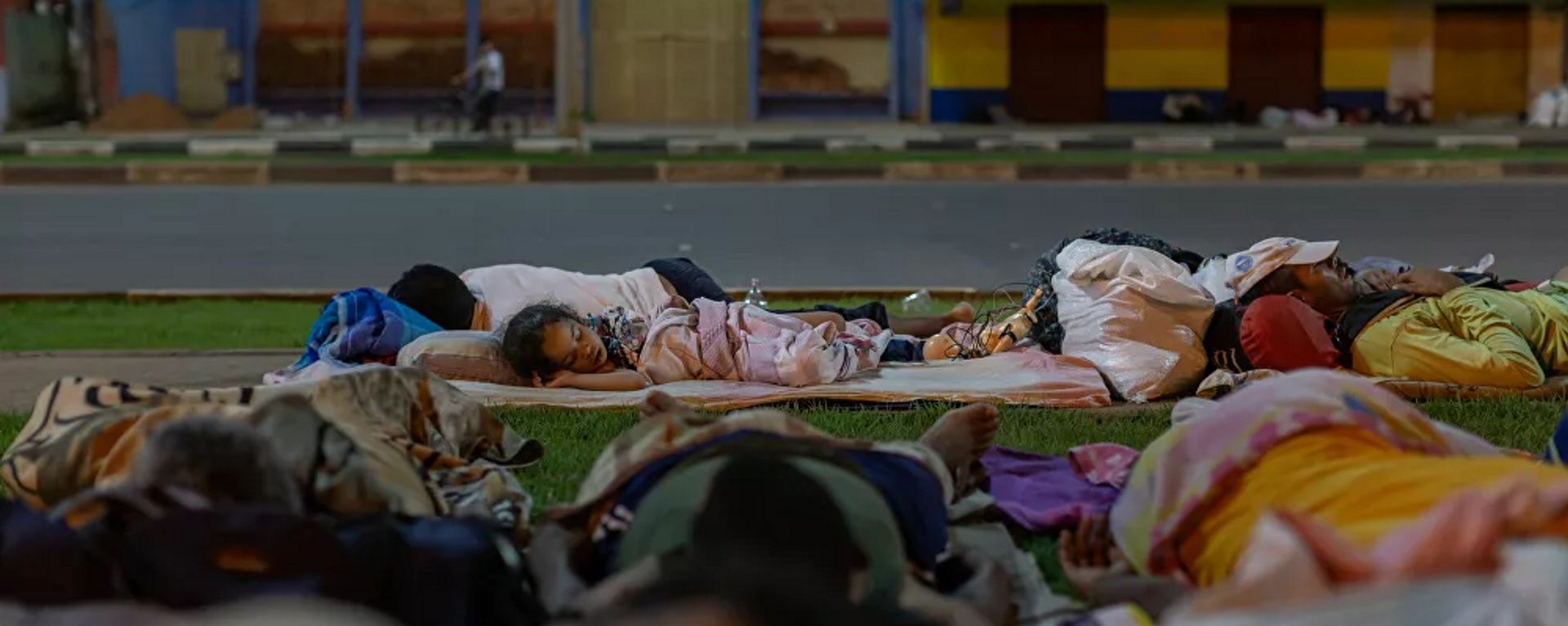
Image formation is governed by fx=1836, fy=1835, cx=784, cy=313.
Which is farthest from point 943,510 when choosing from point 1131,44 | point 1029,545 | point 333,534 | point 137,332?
point 1131,44

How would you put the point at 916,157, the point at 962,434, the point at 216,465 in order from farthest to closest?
the point at 916,157 < the point at 962,434 < the point at 216,465

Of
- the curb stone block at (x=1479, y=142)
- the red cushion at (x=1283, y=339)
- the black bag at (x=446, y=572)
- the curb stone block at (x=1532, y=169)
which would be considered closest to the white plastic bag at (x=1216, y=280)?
the red cushion at (x=1283, y=339)

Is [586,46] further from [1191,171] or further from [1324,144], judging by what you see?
[1191,171]

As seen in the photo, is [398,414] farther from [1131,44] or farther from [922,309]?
[1131,44]

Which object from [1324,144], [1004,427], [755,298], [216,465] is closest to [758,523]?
[216,465]

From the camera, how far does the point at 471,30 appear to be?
25047mm

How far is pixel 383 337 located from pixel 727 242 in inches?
203

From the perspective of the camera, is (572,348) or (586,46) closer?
(572,348)

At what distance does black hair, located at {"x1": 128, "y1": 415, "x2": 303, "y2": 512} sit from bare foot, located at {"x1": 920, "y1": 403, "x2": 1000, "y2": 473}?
5.22 feet

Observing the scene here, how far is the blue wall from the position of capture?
80.5 ft

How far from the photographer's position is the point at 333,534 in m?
2.62

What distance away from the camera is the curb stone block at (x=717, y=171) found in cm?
1580

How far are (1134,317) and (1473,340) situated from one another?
1024mm

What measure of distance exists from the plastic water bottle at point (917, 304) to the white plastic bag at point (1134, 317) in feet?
3.97
